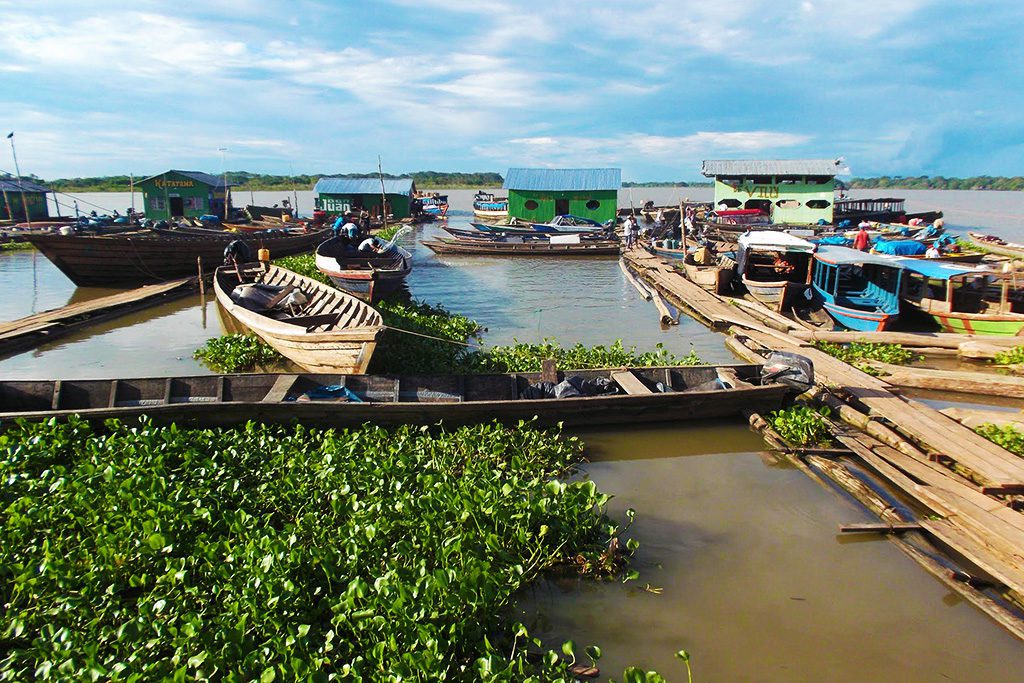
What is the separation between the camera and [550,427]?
9094 millimetres

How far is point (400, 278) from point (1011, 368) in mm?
13796

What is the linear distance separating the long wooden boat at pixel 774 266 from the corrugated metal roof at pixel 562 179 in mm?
→ 20001

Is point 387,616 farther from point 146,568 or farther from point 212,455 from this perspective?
point 212,455

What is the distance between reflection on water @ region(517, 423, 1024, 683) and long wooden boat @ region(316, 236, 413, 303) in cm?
1028

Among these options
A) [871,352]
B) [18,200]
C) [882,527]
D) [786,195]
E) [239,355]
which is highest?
[786,195]

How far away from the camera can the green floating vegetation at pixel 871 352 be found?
12680 mm

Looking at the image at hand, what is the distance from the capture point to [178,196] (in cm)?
3853

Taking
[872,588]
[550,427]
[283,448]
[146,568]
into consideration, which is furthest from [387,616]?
[550,427]

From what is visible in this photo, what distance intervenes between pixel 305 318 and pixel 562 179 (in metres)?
29.8

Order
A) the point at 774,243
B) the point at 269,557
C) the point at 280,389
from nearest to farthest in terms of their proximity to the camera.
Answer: the point at 269,557
the point at 280,389
the point at 774,243

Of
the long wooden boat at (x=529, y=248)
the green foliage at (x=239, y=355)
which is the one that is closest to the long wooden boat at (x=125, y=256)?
the long wooden boat at (x=529, y=248)

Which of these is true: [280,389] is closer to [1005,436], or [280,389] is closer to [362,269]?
[362,269]

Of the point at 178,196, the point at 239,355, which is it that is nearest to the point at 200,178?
the point at 178,196

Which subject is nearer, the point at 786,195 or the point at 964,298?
the point at 964,298
